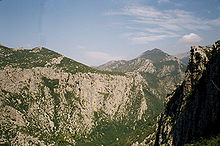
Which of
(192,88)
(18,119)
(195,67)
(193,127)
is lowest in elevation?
(18,119)

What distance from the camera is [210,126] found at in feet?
223

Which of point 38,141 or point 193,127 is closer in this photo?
point 193,127

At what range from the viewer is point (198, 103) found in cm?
8331

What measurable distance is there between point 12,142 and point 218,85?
177412 mm

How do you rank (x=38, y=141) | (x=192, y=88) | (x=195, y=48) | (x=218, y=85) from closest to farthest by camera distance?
(x=218, y=85), (x=192, y=88), (x=195, y=48), (x=38, y=141)

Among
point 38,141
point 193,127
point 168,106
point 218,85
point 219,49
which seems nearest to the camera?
point 218,85

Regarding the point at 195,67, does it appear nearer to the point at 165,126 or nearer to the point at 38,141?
the point at 165,126

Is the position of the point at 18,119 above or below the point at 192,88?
below

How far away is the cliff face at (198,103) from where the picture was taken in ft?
222

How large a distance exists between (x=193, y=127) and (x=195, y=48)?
158ft

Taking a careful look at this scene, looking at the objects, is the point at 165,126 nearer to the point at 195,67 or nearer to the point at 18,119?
the point at 195,67

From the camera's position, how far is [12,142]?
159m

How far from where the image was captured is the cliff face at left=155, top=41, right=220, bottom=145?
6781cm

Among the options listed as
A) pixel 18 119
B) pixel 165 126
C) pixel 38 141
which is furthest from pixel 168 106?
pixel 18 119
